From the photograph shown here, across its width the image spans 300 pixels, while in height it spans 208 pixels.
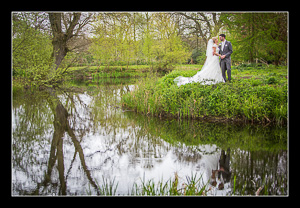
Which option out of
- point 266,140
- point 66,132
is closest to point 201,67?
point 266,140

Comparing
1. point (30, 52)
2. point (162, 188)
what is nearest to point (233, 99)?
point (162, 188)

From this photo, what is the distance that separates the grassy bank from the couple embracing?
0.42 metres

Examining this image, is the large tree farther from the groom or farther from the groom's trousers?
the groom's trousers

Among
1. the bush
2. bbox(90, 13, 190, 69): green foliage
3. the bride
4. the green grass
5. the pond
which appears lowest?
the green grass

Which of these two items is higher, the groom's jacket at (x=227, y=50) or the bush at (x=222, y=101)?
the groom's jacket at (x=227, y=50)

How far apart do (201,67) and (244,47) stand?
2.75 m

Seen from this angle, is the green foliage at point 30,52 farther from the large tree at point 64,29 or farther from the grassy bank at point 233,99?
the grassy bank at point 233,99

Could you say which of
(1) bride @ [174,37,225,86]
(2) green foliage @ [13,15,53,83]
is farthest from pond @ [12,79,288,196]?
(1) bride @ [174,37,225,86]

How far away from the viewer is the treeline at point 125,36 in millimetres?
5746

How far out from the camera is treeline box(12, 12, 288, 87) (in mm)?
5746

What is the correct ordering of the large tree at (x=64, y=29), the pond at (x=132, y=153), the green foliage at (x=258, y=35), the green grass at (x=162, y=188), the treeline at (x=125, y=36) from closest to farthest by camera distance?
the green grass at (x=162, y=188), the pond at (x=132, y=153), the green foliage at (x=258, y=35), the treeline at (x=125, y=36), the large tree at (x=64, y=29)

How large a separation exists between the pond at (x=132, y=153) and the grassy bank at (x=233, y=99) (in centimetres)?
40

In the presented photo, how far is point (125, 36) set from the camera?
8445 millimetres

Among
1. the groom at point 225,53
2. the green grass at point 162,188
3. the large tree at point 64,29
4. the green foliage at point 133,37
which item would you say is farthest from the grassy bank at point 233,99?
the green grass at point 162,188
